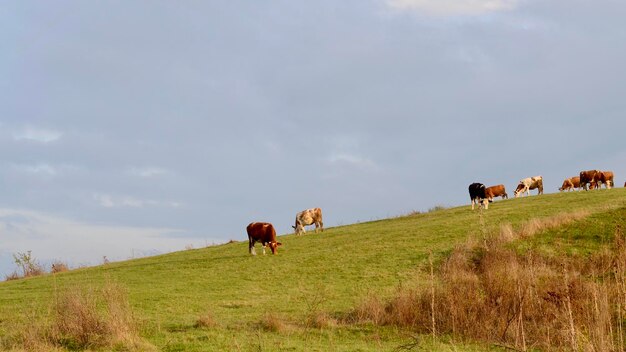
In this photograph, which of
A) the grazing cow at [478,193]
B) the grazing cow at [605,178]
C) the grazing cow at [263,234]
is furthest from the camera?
the grazing cow at [605,178]

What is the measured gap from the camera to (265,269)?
29.9 m

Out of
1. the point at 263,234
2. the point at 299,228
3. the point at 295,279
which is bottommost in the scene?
the point at 295,279

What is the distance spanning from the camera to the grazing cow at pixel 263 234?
35.3 m

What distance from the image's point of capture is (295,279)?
2744 centimetres

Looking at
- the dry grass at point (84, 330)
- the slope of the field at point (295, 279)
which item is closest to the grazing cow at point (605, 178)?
the slope of the field at point (295, 279)

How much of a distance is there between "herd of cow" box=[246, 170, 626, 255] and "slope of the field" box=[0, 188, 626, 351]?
118 centimetres

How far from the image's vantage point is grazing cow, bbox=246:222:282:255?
116 ft

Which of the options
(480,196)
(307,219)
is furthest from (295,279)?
(480,196)

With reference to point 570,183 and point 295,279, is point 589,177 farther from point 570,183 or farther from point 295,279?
point 295,279

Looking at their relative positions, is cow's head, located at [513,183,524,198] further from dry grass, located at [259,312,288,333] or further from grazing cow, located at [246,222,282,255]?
dry grass, located at [259,312,288,333]

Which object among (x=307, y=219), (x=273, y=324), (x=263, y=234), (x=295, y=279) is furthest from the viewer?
(x=307, y=219)

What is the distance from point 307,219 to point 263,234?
10381 millimetres

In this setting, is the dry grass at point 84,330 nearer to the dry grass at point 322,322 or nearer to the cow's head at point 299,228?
the dry grass at point 322,322

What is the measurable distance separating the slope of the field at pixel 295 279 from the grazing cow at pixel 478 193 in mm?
863
